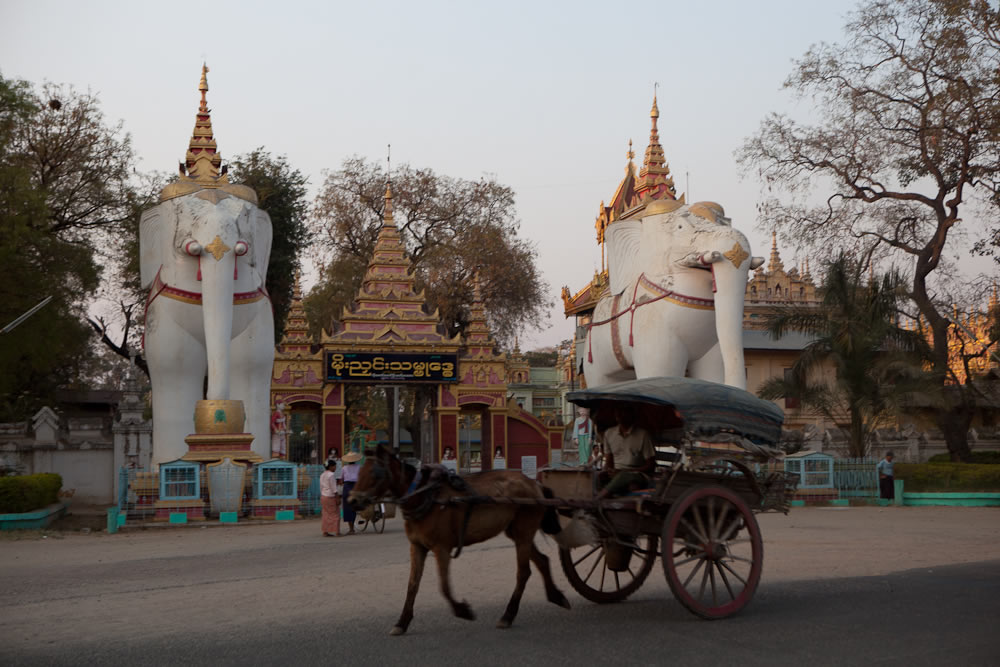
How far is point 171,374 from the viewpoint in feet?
58.6

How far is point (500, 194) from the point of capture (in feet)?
125

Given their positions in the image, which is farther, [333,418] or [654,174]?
[333,418]

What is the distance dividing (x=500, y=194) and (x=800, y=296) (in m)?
13.1

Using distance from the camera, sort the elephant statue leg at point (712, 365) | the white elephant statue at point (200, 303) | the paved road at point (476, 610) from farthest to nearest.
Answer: the white elephant statue at point (200, 303), the elephant statue leg at point (712, 365), the paved road at point (476, 610)

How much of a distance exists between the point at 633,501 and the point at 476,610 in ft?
4.94

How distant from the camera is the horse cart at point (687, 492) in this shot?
7559 millimetres

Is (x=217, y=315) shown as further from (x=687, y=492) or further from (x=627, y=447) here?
(x=687, y=492)

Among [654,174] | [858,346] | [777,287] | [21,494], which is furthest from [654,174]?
[777,287]

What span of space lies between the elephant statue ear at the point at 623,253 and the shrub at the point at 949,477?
8.57 metres

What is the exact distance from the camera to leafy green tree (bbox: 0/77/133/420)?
2156 centimetres

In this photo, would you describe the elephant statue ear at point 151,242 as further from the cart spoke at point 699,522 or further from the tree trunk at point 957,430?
the tree trunk at point 957,430

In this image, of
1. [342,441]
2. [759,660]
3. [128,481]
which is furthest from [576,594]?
[342,441]

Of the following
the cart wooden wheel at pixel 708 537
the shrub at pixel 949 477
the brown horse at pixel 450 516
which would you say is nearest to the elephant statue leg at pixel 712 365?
the shrub at pixel 949 477

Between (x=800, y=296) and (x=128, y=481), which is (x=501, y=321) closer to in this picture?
(x=800, y=296)
